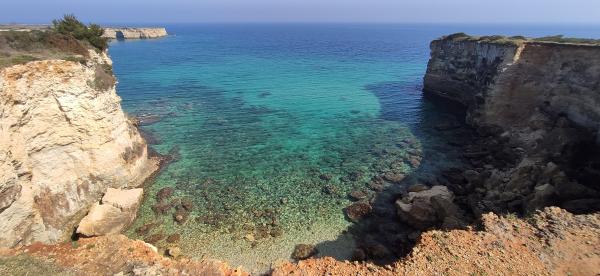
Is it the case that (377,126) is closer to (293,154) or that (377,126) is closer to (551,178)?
(293,154)

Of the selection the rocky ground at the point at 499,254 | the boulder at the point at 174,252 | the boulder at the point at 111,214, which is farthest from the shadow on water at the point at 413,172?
the boulder at the point at 111,214

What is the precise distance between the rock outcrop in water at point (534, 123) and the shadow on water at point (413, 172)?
2630 millimetres

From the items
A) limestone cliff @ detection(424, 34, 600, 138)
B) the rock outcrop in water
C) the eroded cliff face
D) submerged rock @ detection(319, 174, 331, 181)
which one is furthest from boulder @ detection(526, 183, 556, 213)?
the eroded cliff face

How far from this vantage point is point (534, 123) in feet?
115

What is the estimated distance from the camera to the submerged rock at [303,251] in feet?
67.7

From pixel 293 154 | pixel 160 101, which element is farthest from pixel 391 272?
pixel 160 101

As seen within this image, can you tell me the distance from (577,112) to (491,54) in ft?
46.8

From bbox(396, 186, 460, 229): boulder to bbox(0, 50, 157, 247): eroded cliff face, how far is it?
841 inches

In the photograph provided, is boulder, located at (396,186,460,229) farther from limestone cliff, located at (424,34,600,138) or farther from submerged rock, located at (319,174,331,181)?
limestone cliff, located at (424,34,600,138)

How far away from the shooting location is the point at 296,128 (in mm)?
41375

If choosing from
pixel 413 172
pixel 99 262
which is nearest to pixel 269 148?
pixel 413 172

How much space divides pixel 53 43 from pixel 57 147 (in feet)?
29.8

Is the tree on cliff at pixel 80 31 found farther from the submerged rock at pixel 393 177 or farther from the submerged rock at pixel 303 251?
the submerged rock at pixel 393 177

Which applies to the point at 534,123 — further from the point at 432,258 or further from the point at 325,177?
the point at 432,258
